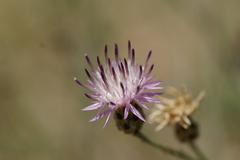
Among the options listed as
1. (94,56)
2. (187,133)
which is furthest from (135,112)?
(94,56)

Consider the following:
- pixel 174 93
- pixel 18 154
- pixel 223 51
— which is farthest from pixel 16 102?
pixel 174 93

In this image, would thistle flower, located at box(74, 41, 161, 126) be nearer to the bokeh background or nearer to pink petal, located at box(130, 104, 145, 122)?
pink petal, located at box(130, 104, 145, 122)

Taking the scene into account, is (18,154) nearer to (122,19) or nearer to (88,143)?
(88,143)

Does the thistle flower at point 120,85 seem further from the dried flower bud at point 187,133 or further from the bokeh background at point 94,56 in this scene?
the bokeh background at point 94,56

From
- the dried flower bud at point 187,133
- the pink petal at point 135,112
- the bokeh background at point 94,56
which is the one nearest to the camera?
the pink petal at point 135,112

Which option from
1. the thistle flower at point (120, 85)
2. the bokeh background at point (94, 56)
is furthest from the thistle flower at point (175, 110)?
the bokeh background at point (94, 56)

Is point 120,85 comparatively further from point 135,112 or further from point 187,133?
point 187,133
